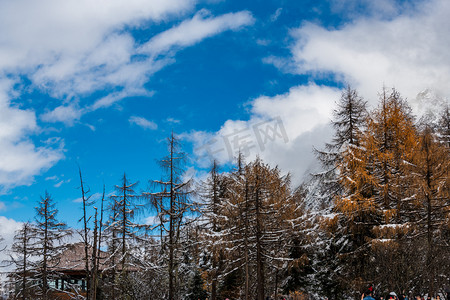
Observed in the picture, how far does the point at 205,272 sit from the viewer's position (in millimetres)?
30359

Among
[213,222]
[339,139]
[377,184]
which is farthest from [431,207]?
[213,222]

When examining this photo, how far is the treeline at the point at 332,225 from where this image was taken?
18609 millimetres

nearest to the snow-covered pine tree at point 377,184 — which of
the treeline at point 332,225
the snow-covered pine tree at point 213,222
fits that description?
the treeline at point 332,225

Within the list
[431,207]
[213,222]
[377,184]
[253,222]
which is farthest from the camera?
[213,222]

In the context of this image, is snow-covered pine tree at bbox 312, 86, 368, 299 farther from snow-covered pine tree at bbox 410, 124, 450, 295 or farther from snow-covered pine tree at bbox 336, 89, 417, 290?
snow-covered pine tree at bbox 410, 124, 450, 295

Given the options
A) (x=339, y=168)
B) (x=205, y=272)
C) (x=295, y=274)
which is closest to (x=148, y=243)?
(x=205, y=272)

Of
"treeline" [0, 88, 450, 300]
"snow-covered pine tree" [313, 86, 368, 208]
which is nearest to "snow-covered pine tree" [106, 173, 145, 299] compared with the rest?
"treeline" [0, 88, 450, 300]

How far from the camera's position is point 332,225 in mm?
22547

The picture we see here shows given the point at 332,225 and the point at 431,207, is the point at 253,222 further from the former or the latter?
the point at 431,207

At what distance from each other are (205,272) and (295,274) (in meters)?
6.59

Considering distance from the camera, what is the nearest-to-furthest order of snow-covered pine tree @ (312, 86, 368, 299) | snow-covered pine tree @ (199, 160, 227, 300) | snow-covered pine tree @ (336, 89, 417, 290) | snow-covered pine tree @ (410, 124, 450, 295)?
snow-covered pine tree @ (410, 124, 450, 295)
snow-covered pine tree @ (336, 89, 417, 290)
snow-covered pine tree @ (312, 86, 368, 299)
snow-covered pine tree @ (199, 160, 227, 300)

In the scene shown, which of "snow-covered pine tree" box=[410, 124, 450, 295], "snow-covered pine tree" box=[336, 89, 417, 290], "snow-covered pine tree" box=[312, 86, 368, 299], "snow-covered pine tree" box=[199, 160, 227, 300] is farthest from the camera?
"snow-covered pine tree" box=[199, 160, 227, 300]

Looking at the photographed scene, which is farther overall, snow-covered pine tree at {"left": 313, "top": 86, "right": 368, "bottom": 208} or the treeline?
snow-covered pine tree at {"left": 313, "top": 86, "right": 368, "bottom": 208}

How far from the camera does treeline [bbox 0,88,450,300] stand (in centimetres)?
Result: 1861
